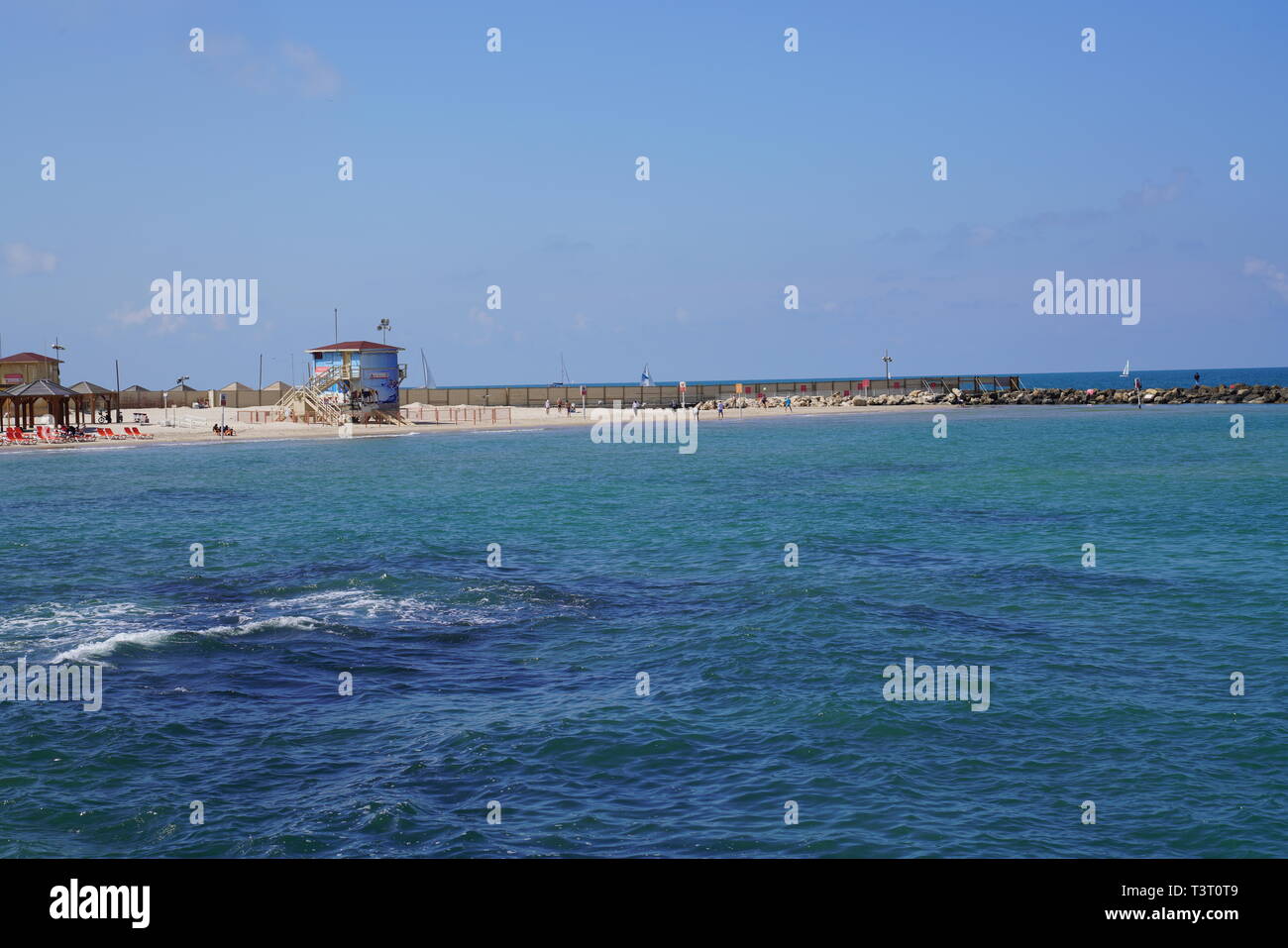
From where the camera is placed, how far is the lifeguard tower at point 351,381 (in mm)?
76125

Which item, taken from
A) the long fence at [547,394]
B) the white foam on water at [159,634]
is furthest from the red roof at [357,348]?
the white foam on water at [159,634]

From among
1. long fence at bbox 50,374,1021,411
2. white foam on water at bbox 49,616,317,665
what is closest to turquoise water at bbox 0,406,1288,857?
white foam on water at bbox 49,616,317,665

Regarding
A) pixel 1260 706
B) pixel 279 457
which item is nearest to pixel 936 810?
pixel 1260 706

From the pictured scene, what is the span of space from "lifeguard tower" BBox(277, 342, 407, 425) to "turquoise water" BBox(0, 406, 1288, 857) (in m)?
42.0

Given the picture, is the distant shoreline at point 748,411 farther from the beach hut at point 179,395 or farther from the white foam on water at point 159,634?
the white foam on water at point 159,634

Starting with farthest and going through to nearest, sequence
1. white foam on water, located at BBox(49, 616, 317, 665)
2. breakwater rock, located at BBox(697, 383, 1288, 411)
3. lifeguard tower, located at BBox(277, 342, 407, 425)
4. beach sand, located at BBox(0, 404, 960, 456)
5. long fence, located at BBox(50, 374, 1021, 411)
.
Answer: breakwater rock, located at BBox(697, 383, 1288, 411), long fence, located at BBox(50, 374, 1021, 411), lifeguard tower, located at BBox(277, 342, 407, 425), beach sand, located at BBox(0, 404, 960, 456), white foam on water, located at BBox(49, 616, 317, 665)

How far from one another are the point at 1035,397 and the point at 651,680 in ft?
357

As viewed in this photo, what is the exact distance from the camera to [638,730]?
13016 millimetres

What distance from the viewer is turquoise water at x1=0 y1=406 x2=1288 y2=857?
10.4 m

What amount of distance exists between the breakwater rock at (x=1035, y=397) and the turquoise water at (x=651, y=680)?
78.9m

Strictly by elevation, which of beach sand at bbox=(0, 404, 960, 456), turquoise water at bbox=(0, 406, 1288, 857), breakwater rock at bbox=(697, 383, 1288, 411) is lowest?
turquoise water at bbox=(0, 406, 1288, 857)

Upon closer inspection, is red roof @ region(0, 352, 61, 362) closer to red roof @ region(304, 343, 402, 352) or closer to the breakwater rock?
red roof @ region(304, 343, 402, 352)
